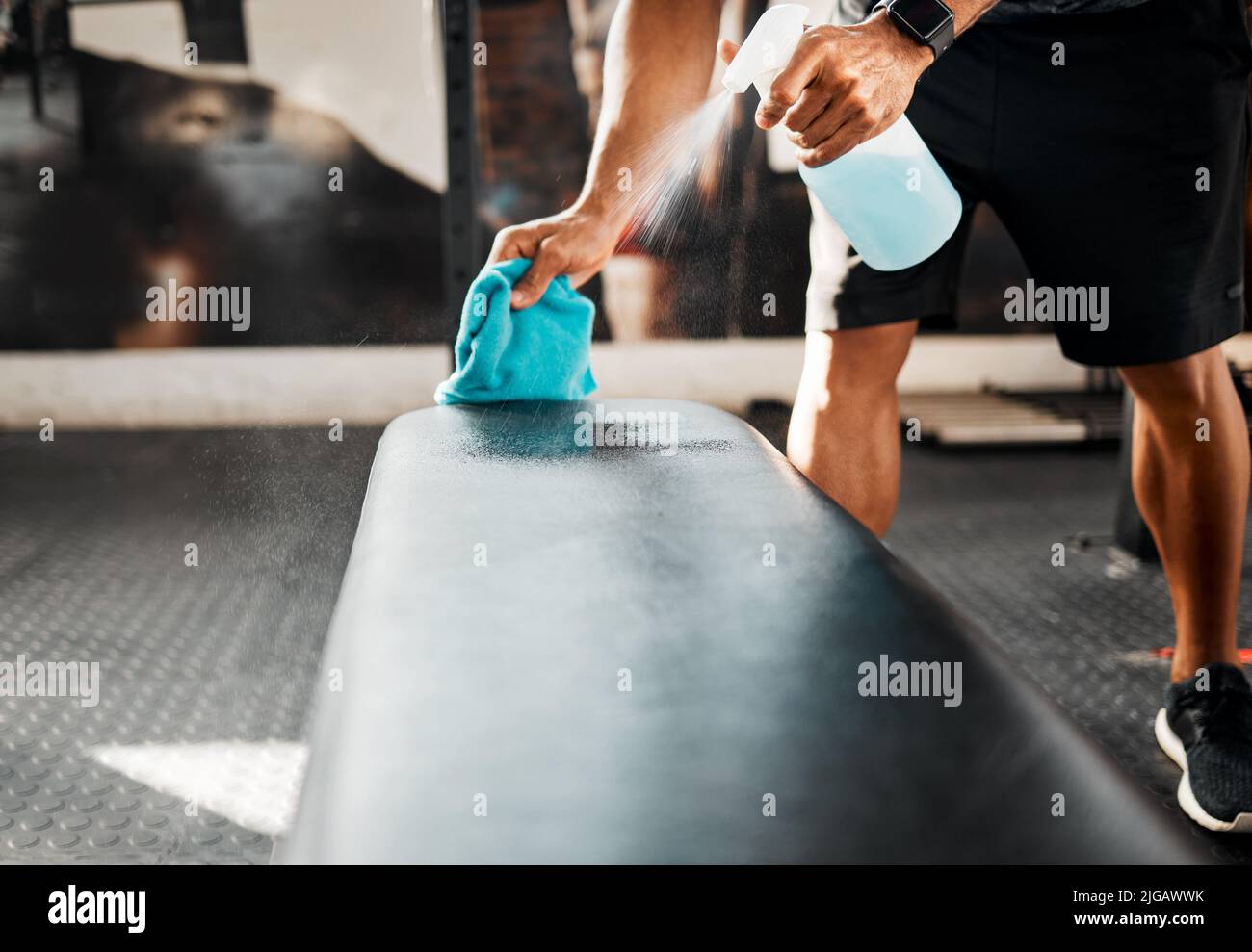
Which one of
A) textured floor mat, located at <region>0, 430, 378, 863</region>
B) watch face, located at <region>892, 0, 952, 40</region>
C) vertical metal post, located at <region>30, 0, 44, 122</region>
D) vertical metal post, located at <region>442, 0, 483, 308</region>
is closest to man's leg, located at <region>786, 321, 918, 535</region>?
watch face, located at <region>892, 0, 952, 40</region>

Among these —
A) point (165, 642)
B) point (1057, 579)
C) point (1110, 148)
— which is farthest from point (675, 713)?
point (1057, 579)

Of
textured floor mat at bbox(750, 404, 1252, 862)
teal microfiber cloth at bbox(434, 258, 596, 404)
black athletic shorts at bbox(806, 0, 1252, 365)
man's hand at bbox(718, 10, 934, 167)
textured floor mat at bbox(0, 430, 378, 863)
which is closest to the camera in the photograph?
man's hand at bbox(718, 10, 934, 167)

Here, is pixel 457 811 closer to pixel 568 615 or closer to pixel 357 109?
pixel 568 615

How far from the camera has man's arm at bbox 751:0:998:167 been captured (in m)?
0.68

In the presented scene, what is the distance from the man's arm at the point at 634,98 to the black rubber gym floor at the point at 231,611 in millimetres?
344

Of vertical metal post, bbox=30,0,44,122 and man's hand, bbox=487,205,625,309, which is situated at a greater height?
vertical metal post, bbox=30,0,44,122

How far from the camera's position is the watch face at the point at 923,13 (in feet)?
2.45

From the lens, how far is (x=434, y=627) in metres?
0.45

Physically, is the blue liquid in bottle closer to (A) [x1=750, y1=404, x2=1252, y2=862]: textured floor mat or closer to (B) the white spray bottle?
(B) the white spray bottle

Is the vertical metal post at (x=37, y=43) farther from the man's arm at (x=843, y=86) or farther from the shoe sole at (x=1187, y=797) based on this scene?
the shoe sole at (x=1187, y=797)

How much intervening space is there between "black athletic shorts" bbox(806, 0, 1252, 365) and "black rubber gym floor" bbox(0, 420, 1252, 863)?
39 centimetres

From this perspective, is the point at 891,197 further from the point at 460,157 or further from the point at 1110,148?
the point at 460,157

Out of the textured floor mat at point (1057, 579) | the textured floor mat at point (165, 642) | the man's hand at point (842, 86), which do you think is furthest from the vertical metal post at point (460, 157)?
the man's hand at point (842, 86)
